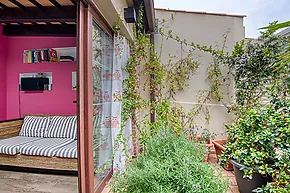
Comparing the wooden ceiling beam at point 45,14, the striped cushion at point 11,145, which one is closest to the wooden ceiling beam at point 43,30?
the wooden ceiling beam at point 45,14

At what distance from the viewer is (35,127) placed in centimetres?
411

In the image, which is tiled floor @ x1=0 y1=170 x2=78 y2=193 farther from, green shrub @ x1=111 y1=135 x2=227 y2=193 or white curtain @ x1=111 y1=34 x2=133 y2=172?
green shrub @ x1=111 y1=135 x2=227 y2=193

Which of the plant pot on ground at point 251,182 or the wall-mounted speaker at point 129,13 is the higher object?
the wall-mounted speaker at point 129,13

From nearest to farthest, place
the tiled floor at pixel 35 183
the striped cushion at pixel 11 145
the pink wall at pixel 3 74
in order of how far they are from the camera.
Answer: the tiled floor at pixel 35 183 → the striped cushion at pixel 11 145 → the pink wall at pixel 3 74

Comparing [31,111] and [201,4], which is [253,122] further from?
[31,111]

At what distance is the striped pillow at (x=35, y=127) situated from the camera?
13.4ft

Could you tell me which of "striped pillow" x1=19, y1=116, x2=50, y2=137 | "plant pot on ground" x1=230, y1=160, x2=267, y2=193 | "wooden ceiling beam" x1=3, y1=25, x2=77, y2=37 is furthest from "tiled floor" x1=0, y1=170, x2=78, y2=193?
"wooden ceiling beam" x1=3, y1=25, x2=77, y2=37

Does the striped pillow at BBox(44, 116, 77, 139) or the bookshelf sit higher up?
the bookshelf

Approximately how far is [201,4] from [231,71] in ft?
6.38

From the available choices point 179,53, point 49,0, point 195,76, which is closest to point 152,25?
point 179,53

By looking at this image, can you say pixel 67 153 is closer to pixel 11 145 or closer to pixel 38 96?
pixel 11 145

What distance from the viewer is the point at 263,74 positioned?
364 centimetres

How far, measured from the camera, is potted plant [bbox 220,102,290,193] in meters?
2.28

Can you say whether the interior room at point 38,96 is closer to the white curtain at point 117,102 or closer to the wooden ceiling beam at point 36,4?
the wooden ceiling beam at point 36,4
